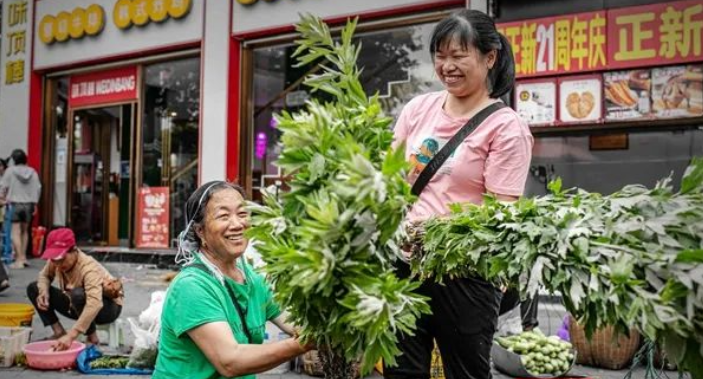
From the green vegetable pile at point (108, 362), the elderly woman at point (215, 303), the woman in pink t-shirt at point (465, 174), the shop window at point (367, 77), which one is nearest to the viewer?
the elderly woman at point (215, 303)

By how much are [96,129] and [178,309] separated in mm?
9743

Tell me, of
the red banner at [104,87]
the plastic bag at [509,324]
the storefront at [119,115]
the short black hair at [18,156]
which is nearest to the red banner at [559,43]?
the plastic bag at [509,324]

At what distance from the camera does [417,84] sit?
789 cm

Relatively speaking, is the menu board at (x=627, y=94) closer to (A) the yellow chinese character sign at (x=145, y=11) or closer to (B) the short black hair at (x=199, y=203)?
(B) the short black hair at (x=199, y=203)

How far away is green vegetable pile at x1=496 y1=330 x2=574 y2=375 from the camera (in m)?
4.21

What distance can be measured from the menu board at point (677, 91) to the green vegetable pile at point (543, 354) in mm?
3155

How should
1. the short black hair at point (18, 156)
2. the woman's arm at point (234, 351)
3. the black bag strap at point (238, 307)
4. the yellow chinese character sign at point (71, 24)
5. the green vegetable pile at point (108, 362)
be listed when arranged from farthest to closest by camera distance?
1. the yellow chinese character sign at point (71, 24)
2. the short black hair at point (18, 156)
3. the green vegetable pile at point (108, 362)
4. the black bag strap at point (238, 307)
5. the woman's arm at point (234, 351)

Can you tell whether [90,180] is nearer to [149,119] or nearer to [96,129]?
[96,129]

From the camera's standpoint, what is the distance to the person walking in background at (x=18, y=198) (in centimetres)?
917

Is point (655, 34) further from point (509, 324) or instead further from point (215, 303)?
point (215, 303)

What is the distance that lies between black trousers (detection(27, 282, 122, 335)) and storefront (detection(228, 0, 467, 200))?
9.92 ft

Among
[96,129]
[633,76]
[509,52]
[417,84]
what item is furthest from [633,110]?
[96,129]

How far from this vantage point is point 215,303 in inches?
76.2

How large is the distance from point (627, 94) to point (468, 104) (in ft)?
16.4
